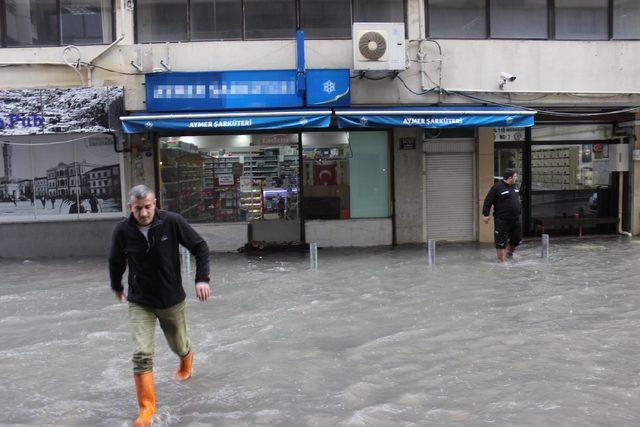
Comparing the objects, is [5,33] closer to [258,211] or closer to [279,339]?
[258,211]

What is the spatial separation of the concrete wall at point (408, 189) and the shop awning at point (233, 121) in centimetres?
247

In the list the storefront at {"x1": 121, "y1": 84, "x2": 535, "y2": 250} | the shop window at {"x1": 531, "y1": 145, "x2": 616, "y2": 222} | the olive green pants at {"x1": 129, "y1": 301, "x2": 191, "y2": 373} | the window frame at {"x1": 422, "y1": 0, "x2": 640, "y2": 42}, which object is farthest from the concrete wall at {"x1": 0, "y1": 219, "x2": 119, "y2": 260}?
the shop window at {"x1": 531, "y1": 145, "x2": 616, "y2": 222}

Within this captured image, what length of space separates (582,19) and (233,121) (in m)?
7.60

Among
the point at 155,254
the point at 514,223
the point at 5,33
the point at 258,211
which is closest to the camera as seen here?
the point at 155,254

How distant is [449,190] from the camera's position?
12.8 m

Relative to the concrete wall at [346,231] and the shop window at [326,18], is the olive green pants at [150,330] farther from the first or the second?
the shop window at [326,18]

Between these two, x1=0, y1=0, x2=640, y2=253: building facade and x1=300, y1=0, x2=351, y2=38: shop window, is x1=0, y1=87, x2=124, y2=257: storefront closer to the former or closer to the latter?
x1=0, y1=0, x2=640, y2=253: building facade

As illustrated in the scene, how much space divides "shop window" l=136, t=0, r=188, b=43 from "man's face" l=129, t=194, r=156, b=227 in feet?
26.6

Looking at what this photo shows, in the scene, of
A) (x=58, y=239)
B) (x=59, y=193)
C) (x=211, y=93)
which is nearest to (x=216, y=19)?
(x=211, y=93)

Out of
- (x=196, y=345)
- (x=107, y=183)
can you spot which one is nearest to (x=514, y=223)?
(x=196, y=345)

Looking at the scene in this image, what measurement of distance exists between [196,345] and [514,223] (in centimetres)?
629

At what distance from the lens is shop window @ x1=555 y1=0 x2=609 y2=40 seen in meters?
12.4

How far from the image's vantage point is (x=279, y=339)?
625cm

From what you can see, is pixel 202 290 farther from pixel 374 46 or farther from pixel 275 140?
pixel 275 140
